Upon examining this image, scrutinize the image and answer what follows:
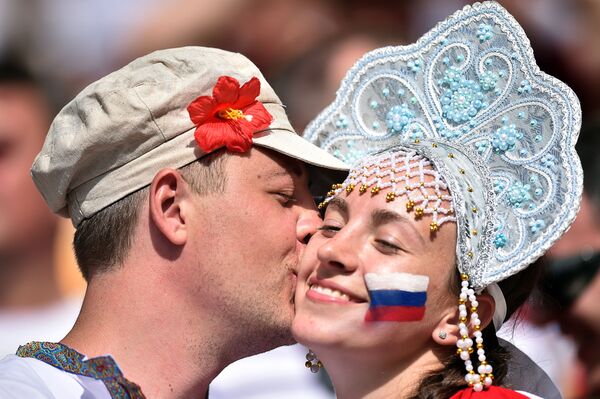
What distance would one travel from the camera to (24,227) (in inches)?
204

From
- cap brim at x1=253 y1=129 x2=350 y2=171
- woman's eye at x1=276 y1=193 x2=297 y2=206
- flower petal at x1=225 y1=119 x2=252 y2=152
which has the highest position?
flower petal at x1=225 y1=119 x2=252 y2=152

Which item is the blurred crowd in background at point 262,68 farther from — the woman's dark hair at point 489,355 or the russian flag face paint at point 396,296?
the russian flag face paint at point 396,296

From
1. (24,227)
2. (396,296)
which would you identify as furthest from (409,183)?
(24,227)

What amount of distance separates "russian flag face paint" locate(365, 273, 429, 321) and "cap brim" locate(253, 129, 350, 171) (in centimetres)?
51

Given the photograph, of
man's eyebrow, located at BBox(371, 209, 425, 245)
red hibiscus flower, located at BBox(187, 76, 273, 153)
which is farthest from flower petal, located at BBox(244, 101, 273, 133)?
man's eyebrow, located at BBox(371, 209, 425, 245)

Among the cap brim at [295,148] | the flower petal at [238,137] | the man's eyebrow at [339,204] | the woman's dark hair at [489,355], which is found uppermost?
the flower petal at [238,137]

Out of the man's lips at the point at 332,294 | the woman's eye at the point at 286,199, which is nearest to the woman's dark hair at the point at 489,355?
the man's lips at the point at 332,294

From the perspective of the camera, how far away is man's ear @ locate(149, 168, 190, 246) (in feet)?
10.1

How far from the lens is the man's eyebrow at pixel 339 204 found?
9.71 feet

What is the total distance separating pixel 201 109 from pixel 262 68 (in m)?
2.48

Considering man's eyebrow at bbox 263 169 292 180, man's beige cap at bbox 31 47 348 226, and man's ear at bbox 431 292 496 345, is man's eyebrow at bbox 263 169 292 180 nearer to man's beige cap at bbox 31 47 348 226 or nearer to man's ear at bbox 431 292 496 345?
man's beige cap at bbox 31 47 348 226

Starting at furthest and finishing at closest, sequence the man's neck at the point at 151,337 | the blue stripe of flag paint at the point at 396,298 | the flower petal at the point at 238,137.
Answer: the flower petal at the point at 238,137
the man's neck at the point at 151,337
the blue stripe of flag paint at the point at 396,298

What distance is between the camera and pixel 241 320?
10.1ft

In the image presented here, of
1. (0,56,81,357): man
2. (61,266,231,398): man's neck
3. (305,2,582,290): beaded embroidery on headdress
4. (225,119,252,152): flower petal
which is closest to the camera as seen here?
(305,2,582,290): beaded embroidery on headdress
